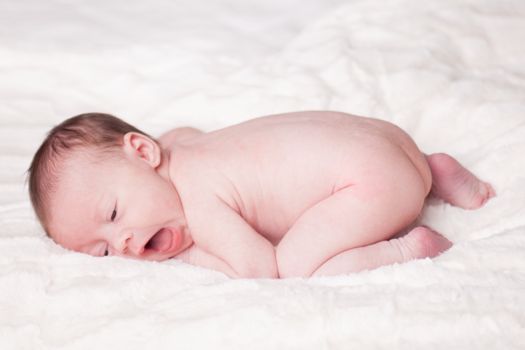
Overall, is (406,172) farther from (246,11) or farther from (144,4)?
(144,4)

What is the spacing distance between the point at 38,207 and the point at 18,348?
350mm

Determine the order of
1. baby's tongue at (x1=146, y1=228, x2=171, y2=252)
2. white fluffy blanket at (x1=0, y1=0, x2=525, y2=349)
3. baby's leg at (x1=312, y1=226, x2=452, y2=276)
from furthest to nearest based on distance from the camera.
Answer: baby's tongue at (x1=146, y1=228, x2=171, y2=252) → baby's leg at (x1=312, y1=226, x2=452, y2=276) → white fluffy blanket at (x1=0, y1=0, x2=525, y2=349)

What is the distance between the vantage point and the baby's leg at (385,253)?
4.21 ft

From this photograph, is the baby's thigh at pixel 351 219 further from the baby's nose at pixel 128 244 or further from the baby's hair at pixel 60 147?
the baby's hair at pixel 60 147

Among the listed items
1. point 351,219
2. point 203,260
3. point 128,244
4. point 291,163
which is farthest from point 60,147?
point 351,219

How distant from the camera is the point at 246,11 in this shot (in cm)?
245

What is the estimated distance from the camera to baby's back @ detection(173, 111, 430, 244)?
1361 millimetres

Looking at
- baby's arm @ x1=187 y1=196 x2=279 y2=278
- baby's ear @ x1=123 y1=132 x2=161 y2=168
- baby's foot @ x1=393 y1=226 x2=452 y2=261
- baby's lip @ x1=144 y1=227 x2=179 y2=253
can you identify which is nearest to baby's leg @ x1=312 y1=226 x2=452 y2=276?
baby's foot @ x1=393 y1=226 x2=452 y2=261

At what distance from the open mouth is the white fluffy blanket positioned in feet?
0.13

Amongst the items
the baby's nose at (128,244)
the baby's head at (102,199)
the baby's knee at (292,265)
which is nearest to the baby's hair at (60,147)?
the baby's head at (102,199)

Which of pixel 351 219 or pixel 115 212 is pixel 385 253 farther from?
pixel 115 212

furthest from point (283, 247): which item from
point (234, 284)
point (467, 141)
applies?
point (467, 141)

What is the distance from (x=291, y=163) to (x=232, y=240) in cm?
21

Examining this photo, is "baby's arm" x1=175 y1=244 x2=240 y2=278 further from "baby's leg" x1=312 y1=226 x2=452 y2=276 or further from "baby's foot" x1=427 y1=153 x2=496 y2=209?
"baby's foot" x1=427 y1=153 x2=496 y2=209
